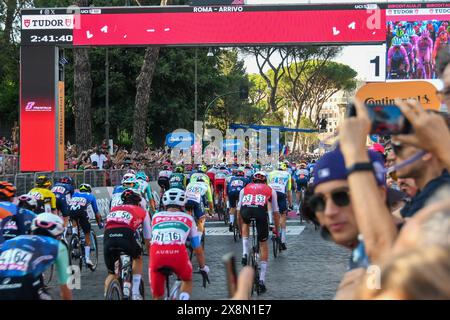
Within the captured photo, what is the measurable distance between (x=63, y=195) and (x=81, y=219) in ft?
4.11

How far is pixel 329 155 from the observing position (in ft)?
9.55

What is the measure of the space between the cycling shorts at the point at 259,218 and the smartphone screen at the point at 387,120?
9645mm

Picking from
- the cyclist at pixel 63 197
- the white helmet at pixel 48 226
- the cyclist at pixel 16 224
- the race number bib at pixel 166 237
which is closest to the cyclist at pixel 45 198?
the cyclist at pixel 63 197

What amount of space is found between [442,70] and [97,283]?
9397 millimetres

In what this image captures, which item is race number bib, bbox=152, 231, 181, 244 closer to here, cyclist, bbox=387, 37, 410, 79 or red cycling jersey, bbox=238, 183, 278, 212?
red cycling jersey, bbox=238, 183, 278, 212

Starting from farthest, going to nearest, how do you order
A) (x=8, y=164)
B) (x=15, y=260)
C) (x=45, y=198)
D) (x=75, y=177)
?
(x=75, y=177) → (x=8, y=164) → (x=45, y=198) → (x=15, y=260)

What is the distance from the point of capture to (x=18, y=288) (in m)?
5.98

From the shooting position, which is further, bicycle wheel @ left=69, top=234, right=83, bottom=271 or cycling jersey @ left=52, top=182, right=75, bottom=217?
cycling jersey @ left=52, top=182, right=75, bottom=217

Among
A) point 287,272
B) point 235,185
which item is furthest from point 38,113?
point 287,272

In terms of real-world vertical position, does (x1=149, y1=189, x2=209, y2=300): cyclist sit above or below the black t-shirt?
below

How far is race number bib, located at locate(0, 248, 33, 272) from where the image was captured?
6056 mm

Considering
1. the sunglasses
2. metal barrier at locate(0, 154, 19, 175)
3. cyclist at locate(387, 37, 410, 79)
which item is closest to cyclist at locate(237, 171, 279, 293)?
the sunglasses

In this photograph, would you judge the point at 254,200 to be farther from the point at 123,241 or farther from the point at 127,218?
the point at 123,241

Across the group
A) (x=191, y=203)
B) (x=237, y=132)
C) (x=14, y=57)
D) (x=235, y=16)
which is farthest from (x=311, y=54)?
(x=191, y=203)
